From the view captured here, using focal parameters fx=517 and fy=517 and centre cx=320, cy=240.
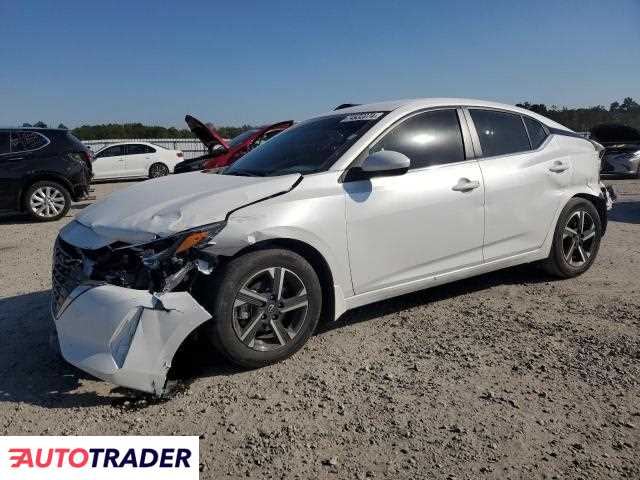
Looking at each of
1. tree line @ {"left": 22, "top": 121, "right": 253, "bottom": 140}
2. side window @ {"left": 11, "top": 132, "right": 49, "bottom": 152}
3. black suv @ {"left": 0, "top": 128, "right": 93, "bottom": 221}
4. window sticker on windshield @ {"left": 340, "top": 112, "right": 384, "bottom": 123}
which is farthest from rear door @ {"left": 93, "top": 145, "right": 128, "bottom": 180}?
tree line @ {"left": 22, "top": 121, "right": 253, "bottom": 140}

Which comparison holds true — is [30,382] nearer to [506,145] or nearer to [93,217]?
[93,217]

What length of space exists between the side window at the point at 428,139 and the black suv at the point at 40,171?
7.51m

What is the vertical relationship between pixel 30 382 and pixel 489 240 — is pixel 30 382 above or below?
below

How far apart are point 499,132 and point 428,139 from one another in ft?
2.74

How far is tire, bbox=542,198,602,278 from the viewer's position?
4.58m

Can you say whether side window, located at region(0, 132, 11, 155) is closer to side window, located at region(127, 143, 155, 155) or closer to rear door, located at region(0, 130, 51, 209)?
rear door, located at region(0, 130, 51, 209)

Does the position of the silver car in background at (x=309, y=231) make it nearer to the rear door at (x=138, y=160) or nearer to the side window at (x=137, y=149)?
the rear door at (x=138, y=160)

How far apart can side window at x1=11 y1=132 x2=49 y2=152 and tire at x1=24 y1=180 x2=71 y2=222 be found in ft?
2.11

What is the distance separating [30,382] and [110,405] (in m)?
0.65

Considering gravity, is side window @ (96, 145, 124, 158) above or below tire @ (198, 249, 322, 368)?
above

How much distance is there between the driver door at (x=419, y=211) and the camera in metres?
3.44

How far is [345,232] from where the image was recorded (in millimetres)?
3340

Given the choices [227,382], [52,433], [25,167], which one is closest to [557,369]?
[227,382]

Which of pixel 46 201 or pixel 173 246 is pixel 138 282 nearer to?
pixel 173 246
